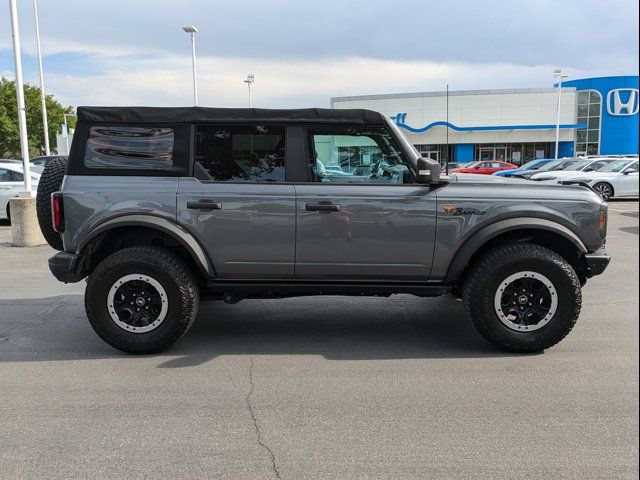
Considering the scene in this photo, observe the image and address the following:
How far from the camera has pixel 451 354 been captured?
14.9 feet

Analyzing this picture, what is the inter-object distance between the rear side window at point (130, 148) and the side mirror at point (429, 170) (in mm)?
2088

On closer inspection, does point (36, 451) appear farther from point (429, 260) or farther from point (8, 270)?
point (8, 270)

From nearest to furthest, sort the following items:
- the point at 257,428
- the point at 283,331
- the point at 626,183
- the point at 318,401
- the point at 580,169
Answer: the point at 257,428
the point at 318,401
the point at 283,331
the point at 626,183
the point at 580,169

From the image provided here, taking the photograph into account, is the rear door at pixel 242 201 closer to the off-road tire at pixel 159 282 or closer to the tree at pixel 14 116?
the off-road tire at pixel 159 282

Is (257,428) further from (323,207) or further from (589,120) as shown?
(589,120)

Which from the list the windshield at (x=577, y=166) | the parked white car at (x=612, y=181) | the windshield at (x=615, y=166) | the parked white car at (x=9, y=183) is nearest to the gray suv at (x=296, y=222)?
the parked white car at (x=9, y=183)

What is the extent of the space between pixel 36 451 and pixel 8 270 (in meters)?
5.90

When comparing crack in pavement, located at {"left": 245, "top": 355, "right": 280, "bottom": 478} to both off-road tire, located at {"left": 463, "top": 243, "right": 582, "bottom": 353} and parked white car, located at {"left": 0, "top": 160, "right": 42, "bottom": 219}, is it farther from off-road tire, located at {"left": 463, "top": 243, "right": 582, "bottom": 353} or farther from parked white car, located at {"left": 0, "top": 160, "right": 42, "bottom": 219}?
parked white car, located at {"left": 0, "top": 160, "right": 42, "bottom": 219}

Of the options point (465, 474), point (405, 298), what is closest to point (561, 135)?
point (405, 298)

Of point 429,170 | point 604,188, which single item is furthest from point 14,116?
point 429,170

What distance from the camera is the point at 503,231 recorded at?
4.36 m

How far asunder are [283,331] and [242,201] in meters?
1.45

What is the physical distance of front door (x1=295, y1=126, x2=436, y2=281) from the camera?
4.40 meters

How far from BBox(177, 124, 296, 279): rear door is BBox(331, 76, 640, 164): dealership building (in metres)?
43.4
